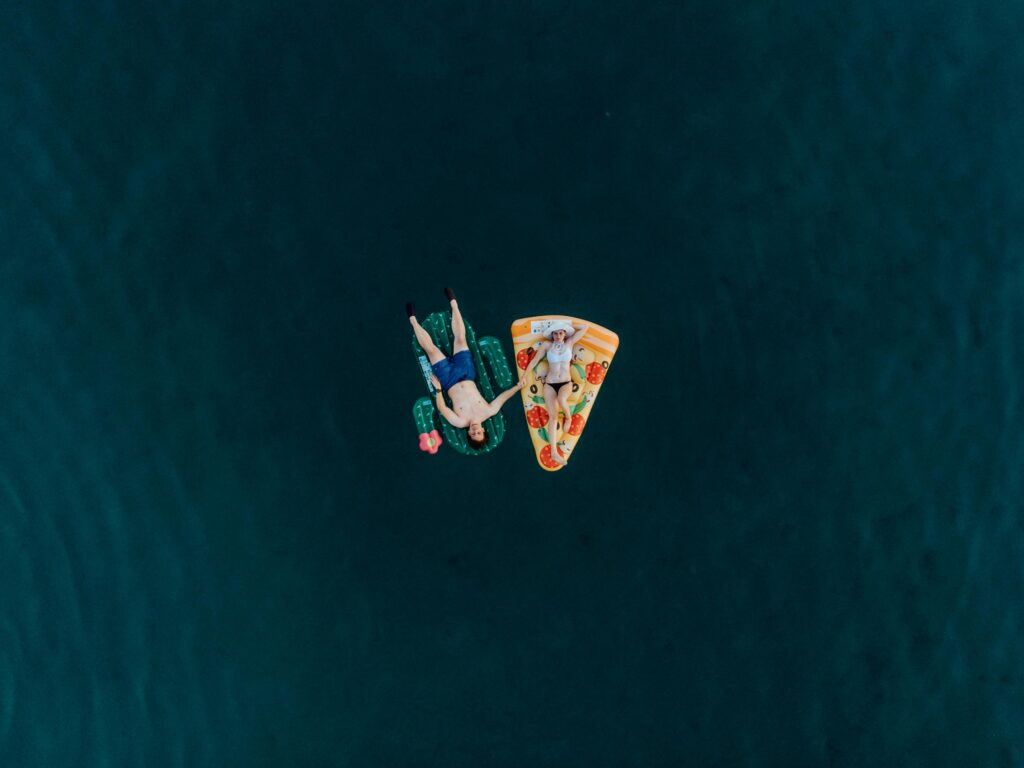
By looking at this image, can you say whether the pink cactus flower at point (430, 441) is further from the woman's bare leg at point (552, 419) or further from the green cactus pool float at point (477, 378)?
the woman's bare leg at point (552, 419)

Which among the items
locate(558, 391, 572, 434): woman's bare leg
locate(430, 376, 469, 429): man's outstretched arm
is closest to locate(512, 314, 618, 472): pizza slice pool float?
locate(558, 391, 572, 434): woman's bare leg

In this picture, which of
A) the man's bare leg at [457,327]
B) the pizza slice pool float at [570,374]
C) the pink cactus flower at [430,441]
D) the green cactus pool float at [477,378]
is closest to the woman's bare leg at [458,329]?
the man's bare leg at [457,327]

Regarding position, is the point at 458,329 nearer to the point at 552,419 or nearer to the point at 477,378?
the point at 477,378

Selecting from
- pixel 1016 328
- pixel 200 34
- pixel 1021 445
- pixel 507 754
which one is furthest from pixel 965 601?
pixel 200 34

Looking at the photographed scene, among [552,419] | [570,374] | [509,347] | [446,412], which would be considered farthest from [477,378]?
[570,374]

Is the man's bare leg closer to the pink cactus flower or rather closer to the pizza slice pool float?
the pizza slice pool float

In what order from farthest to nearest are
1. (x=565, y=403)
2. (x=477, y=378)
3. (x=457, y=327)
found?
(x=477, y=378) < (x=565, y=403) < (x=457, y=327)

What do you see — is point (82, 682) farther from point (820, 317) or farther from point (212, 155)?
point (820, 317)

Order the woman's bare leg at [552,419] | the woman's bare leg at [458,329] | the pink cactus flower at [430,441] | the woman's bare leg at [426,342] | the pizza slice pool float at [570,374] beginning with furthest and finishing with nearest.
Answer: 1. the pizza slice pool float at [570,374]
2. the woman's bare leg at [552,419]
3. the woman's bare leg at [458,329]
4. the woman's bare leg at [426,342]
5. the pink cactus flower at [430,441]
